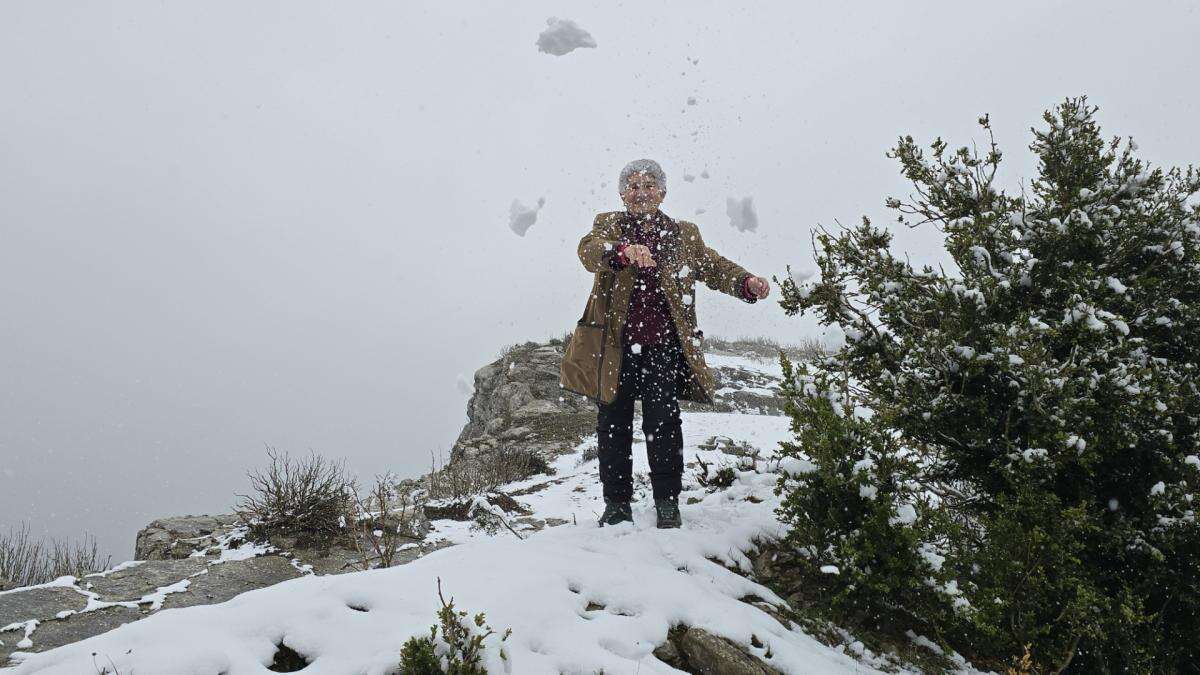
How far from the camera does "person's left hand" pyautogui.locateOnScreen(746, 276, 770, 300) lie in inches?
150

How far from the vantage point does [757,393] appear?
1354 centimetres

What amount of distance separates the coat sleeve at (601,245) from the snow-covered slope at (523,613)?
155cm

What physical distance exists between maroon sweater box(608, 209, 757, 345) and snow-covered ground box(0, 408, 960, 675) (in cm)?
115

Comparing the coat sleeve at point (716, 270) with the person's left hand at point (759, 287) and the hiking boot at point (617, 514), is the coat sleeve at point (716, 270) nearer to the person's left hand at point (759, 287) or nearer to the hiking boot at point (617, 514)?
the person's left hand at point (759, 287)

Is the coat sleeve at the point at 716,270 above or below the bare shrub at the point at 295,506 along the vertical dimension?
above

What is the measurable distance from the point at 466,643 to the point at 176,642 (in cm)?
96

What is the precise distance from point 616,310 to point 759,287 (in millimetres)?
889

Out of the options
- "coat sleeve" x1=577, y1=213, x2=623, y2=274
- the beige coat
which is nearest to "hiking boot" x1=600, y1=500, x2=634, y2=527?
the beige coat

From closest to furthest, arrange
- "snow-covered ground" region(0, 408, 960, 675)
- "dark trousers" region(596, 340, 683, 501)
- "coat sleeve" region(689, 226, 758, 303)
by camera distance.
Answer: "snow-covered ground" region(0, 408, 960, 675) → "dark trousers" region(596, 340, 683, 501) → "coat sleeve" region(689, 226, 758, 303)

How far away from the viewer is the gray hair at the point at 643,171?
12.8ft

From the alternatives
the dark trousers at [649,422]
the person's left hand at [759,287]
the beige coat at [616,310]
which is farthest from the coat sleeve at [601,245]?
the person's left hand at [759,287]

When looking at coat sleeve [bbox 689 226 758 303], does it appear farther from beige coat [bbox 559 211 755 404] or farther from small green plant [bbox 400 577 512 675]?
small green plant [bbox 400 577 512 675]

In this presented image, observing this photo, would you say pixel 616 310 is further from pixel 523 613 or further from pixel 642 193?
pixel 523 613

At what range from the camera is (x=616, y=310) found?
12.5 feet
